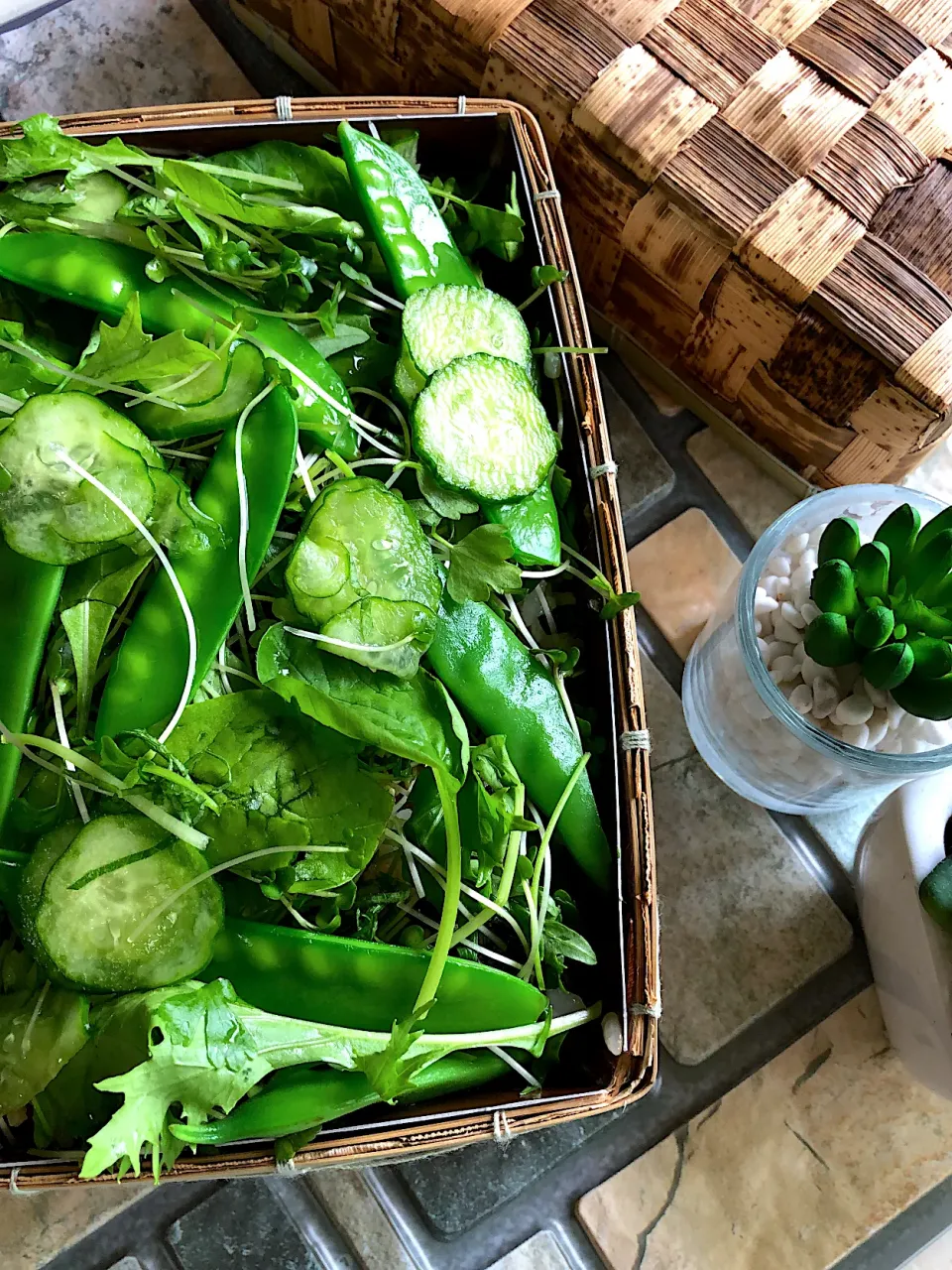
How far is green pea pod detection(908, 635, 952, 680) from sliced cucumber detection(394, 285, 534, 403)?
0.94ft

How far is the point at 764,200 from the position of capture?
2.30ft

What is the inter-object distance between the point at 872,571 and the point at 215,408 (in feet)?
1.24

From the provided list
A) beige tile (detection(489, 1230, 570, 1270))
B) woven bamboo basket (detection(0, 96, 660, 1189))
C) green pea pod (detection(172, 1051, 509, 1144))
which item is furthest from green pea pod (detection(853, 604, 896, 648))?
beige tile (detection(489, 1230, 570, 1270))

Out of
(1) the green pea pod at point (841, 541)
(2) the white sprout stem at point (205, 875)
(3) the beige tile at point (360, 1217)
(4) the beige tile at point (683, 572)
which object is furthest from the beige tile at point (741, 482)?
(3) the beige tile at point (360, 1217)

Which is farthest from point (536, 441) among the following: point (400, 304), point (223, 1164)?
point (223, 1164)

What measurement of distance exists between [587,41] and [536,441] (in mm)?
279

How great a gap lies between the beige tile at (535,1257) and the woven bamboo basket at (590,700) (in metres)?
0.18

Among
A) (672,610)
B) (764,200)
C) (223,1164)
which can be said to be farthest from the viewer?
(672,610)

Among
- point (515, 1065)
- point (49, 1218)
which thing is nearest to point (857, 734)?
point (515, 1065)

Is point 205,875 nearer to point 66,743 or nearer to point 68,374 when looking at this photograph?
point 66,743

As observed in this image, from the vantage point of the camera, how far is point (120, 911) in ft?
1.79

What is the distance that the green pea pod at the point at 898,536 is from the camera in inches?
24.0

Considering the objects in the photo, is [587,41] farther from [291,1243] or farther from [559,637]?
[291,1243]

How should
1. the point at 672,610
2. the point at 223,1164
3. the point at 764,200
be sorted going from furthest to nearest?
the point at 672,610 → the point at 764,200 → the point at 223,1164
